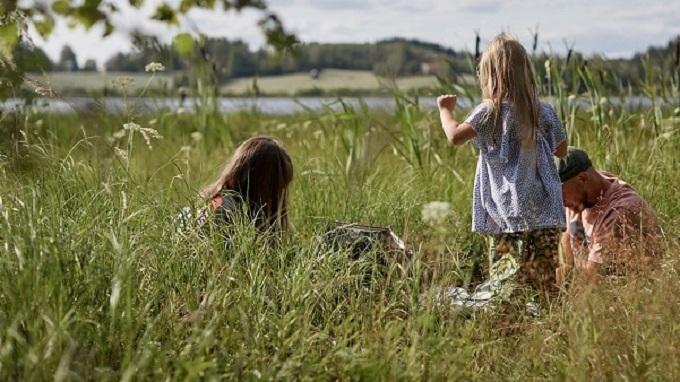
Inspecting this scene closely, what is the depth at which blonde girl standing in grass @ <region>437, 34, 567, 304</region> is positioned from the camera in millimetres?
4230

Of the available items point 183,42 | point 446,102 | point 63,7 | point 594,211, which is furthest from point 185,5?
point 594,211

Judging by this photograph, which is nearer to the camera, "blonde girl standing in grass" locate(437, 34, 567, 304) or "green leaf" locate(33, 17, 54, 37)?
"green leaf" locate(33, 17, 54, 37)

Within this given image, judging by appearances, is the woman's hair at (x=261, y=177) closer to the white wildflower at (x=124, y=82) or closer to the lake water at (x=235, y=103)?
the lake water at (x=235, y=103)

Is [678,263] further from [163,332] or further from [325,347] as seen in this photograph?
[163,332]

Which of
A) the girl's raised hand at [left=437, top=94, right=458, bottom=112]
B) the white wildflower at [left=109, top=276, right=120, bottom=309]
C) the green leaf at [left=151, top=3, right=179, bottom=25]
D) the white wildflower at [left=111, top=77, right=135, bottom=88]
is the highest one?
the green leaf at [left=151, top=3, right=179, bottom=25]

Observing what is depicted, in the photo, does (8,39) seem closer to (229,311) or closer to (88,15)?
(88,15)

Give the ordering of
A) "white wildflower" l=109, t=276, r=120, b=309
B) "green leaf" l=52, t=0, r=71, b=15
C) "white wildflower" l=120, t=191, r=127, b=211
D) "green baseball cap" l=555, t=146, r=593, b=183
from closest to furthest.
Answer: "green leaf" l=52, t=0, r=71, b=15
"white wildflower" l=109, t=276, r=120, b=309
"white wildflower" l=120, t=191, r=127, b=211
"green baseball cap" l=555, t=146, r=593, b=183

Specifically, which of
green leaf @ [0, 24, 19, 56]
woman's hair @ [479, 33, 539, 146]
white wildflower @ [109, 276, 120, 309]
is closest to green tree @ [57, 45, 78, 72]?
green leaf @ [0, 24, 19, 56]

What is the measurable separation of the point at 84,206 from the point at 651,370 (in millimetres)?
1995

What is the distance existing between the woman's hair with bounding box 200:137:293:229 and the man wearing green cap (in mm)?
1157

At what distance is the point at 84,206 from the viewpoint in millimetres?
3861

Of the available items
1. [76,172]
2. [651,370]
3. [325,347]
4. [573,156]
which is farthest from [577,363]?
[76,172]

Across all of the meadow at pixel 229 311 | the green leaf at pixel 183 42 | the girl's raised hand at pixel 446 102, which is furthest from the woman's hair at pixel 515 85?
the green leaf at pixel 183 42

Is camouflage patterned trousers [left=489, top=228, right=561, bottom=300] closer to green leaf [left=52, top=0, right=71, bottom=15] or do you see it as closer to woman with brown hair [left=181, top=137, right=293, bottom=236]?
woman with brown hair [left=181, top=137, right=293, bottom=236]
